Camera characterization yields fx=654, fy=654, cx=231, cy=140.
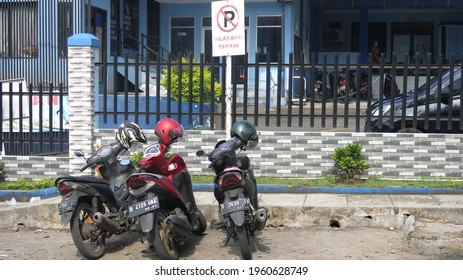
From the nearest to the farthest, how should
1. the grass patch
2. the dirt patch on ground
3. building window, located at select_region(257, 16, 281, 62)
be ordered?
the dirt patch on ground < the grass patch < building window, located at select_region(257, 16, 281, 62)

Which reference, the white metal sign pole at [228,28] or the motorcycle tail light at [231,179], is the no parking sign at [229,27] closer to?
the white metal sign pole at [228,28]

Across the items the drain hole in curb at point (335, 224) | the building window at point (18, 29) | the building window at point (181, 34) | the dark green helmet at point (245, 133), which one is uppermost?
the building window at point (181, 34)

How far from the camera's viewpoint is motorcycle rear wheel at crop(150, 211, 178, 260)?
6328 mm

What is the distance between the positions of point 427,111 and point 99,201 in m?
5.28

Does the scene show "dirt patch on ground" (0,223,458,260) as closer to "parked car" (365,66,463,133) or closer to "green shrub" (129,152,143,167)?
"green shrub" (129,152,143,167)

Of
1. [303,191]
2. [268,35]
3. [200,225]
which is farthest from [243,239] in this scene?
[268,35]

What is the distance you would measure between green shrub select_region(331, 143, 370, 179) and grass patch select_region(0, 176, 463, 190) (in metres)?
0.17

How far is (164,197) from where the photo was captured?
259 inches

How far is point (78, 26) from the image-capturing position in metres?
14.2

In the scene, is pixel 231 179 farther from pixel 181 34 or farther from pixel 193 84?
pixel 181 34

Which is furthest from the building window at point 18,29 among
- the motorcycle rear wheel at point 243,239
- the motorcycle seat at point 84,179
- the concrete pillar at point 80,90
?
the motorcycle rear wheel at point 243,239

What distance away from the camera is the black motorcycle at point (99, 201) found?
6.57 m

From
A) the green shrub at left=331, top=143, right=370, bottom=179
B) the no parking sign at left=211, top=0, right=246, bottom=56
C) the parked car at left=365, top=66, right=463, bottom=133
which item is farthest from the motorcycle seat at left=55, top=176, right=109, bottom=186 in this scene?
the parked car at left=365, top=66, right=463, bottom=133

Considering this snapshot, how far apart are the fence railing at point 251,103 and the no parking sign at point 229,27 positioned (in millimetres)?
935
